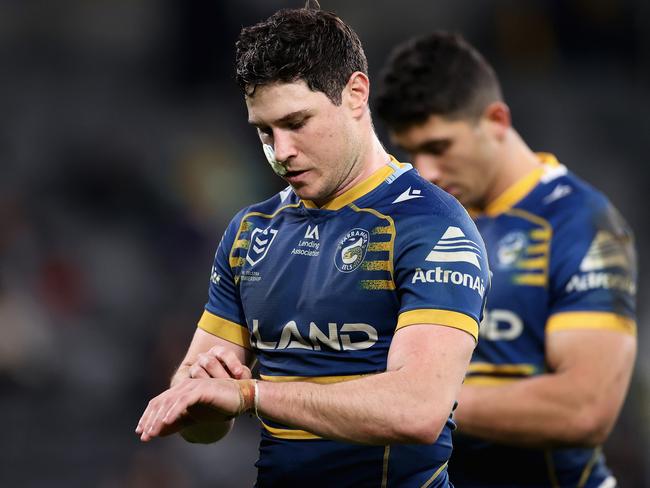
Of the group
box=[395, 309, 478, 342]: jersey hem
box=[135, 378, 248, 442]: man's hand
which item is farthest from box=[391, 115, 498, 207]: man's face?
box=[135, 378, 248, 442]: man's hand

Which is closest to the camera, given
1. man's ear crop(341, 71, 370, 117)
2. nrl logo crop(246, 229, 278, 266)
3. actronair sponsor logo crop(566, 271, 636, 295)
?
man's ear crop(341, 71, 370, 117)

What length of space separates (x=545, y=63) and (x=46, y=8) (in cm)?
627

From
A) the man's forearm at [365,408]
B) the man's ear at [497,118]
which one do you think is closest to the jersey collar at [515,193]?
the man's ear at [497,118]

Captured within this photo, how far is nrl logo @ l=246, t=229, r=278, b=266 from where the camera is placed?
11.0 ft

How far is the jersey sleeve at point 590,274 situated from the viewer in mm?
4332

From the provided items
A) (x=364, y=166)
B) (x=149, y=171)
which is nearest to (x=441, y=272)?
(x=364, y=166)

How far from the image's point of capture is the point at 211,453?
9.77 meters

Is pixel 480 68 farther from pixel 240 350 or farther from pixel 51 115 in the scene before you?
pixel 51 115

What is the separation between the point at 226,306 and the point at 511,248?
1.57 meters

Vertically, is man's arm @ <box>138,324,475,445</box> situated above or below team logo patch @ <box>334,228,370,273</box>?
below

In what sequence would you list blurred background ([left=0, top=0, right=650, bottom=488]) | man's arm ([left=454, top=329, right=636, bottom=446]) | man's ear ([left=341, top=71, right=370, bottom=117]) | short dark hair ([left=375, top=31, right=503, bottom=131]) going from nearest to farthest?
1. man's ear ([left=341, top=71, right=370, bottom=117])
2. man's arm ([left=454, top=329, right=636, bottom=446])
3. short dark hair ([left=375, top=31, right=503, bottom=131])
4. blurred background ([left=0, top=0, right=650, bottom=488])

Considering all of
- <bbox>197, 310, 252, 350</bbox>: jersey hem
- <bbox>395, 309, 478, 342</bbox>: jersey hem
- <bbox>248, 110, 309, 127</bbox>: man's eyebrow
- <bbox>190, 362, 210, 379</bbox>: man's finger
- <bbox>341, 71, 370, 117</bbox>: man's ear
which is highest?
<bbox>341, 71, 370, 117</bbox>: man's ear

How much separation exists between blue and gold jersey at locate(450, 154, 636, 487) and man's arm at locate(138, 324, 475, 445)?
1558 mm

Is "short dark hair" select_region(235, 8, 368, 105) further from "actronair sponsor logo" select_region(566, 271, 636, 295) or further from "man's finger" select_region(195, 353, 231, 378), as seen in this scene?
"actronair sponsor logo" select_region(566, 271, 636, 295)
